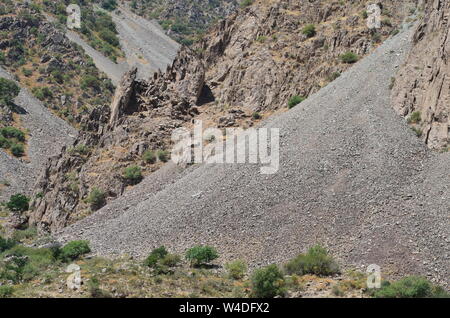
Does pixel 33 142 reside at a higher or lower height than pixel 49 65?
lower

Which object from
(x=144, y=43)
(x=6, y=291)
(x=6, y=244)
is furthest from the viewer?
(x=144, y=43)

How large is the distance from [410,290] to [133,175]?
22657mm

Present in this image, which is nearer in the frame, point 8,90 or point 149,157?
point 149,157

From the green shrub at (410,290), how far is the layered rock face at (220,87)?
21680 mm

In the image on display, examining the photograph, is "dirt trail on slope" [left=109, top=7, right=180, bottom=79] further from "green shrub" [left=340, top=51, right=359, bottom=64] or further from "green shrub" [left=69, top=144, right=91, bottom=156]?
"green shrub" [left=340, top=51, right=359, bottom=64]

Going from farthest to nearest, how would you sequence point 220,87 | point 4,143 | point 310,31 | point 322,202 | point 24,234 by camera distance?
point 4,143 < point 220,87 < point 310,31 < point 24,234 < point 322,202

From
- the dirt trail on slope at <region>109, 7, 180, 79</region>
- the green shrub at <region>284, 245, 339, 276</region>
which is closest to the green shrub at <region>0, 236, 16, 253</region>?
the green shrub at <region>284, 245, 339, 276</region>

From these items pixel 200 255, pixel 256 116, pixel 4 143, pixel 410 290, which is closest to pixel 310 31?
pixel 256 116

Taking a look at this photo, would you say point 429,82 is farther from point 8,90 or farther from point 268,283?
point 8,90

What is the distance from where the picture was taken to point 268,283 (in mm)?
22438

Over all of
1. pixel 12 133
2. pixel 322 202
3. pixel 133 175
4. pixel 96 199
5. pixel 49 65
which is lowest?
pixel 322 202

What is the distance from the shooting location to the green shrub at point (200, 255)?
26.1 metres
